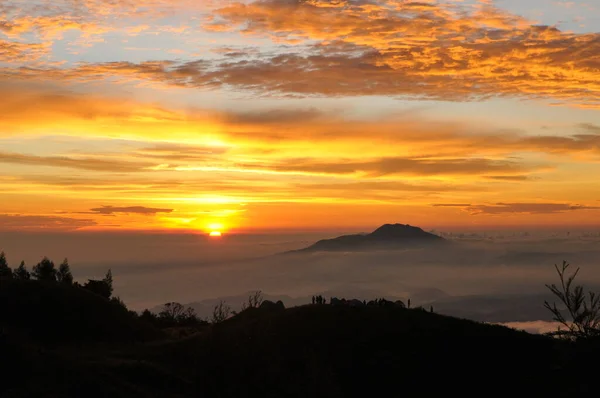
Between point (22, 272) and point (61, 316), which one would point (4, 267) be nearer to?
point (22, 272)

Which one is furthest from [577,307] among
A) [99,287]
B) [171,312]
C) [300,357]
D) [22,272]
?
[22,272]

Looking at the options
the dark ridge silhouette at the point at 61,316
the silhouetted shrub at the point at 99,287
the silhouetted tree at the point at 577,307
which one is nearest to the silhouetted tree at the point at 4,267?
the silhouetted shrub at the point at 99,287

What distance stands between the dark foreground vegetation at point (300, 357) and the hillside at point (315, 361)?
0.06m

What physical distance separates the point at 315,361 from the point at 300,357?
31.4 ft

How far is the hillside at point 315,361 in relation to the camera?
2514cm

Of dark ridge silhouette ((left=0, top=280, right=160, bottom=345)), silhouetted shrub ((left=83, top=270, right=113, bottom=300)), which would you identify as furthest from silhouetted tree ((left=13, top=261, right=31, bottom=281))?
dark ridge silhouette ((left=0, top=280, right=160, bottom=345))

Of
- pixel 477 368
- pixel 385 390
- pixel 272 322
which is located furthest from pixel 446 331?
pixel 272 322

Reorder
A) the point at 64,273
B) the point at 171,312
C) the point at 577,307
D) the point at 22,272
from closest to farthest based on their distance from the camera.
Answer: the point at 577,307 → the point at 171,312 → the point at 22,272 → the point at 64,273

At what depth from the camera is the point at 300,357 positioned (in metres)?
36.2

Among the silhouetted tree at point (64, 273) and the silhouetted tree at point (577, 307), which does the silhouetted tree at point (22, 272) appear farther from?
the silhouetted tree at point (577, 307)

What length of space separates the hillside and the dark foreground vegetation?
0.20 ft

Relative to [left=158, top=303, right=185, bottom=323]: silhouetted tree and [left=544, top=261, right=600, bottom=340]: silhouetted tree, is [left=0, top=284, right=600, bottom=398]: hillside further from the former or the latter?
[left=158, top=303, right=185, bottom=323]: silhouetted tree

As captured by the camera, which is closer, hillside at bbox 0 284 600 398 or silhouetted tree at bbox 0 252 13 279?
hillside at bbox 0 284 600 398

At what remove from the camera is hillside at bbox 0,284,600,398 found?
25141 mm
